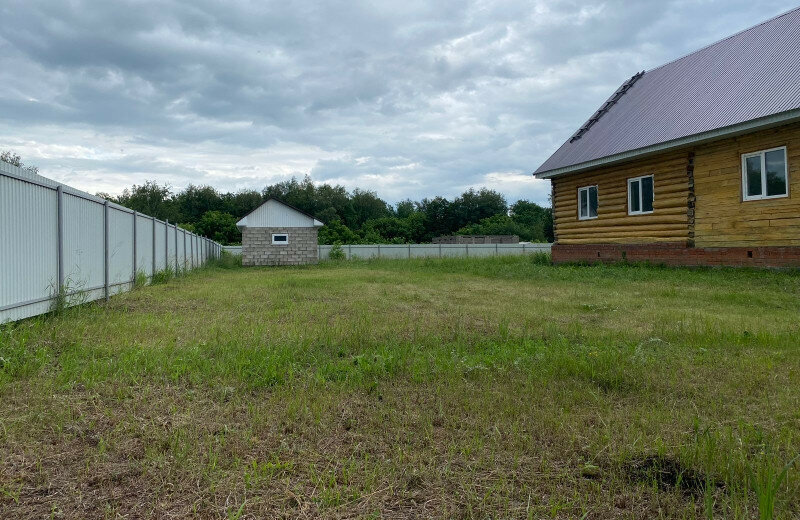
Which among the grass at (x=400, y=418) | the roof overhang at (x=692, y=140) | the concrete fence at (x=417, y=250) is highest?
the roof overhang at (x=692, y=140)

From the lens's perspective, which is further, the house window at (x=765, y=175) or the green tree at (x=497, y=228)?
the green tree at (x=497, y=228)

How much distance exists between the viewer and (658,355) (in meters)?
4.73

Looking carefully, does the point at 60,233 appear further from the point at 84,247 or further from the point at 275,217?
the point at 275,217

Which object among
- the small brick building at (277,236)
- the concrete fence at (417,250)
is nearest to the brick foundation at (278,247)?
the small brick building at (277,236)

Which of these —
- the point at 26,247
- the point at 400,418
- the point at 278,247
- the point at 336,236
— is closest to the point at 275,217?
the point at 278,247

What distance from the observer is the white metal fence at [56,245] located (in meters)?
5.47

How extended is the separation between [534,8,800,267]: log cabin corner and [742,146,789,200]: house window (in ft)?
0.08

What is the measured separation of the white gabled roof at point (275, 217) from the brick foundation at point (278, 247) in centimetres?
26

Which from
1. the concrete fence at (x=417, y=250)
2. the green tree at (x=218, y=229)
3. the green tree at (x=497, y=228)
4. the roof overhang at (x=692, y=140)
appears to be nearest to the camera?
the roof overhang at (x=692, y=140)

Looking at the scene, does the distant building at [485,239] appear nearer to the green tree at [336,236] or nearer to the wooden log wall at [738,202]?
the green tree at [336,236]

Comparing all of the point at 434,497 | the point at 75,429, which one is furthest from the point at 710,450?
the point at 75,429

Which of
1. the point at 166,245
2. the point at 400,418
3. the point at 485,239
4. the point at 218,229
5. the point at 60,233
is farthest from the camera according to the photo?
the point at 218,229

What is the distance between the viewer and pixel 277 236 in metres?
26.4

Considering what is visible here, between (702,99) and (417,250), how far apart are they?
838 inches
